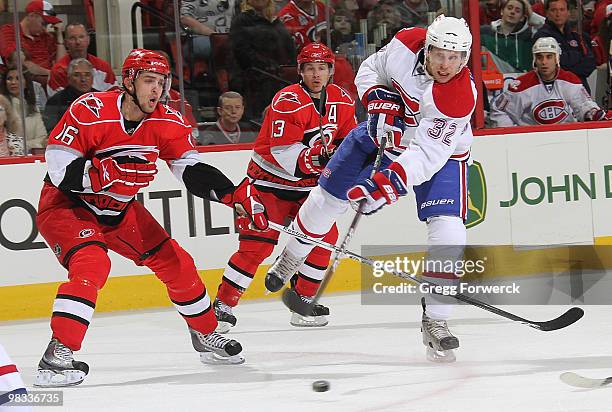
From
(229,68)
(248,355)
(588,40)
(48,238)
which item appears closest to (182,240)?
(229,68)

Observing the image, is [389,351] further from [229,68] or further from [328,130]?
[229,68]

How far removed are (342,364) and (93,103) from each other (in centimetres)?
117

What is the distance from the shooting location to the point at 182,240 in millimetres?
5613

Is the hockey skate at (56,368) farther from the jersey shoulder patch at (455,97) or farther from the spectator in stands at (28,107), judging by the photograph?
the spectator in stands at (28,107)

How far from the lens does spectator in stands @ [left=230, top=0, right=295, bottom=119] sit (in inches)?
229

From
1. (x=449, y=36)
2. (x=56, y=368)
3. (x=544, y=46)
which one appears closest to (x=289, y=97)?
(x=449, y=36)

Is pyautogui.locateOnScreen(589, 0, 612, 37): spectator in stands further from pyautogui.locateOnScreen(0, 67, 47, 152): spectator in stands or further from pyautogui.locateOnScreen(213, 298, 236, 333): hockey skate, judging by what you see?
pyautogui.locateOnScreen(0, 67, 47, 152): spectator in stands

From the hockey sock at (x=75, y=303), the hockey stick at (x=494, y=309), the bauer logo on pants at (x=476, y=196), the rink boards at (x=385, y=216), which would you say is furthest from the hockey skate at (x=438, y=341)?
the bauer logo on pants at (x=476, y=196)

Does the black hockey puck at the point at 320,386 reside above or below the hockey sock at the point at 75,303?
below

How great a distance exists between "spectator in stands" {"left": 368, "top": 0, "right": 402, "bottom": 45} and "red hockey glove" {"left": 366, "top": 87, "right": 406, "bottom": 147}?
1847mm

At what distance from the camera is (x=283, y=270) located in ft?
14.7

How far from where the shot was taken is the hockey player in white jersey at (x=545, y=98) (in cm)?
617

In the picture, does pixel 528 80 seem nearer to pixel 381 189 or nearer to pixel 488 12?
pixel 488 12

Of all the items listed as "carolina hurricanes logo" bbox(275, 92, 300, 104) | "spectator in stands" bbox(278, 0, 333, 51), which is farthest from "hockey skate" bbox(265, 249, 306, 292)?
"spectator in stands" bbox(278, 0, 333, 51)
